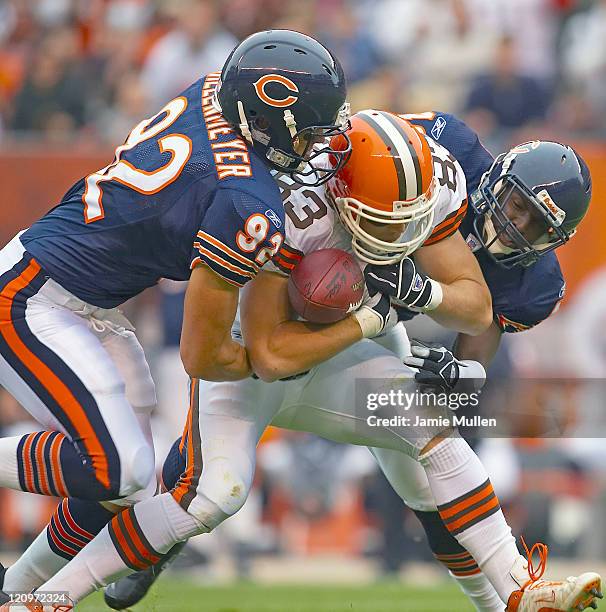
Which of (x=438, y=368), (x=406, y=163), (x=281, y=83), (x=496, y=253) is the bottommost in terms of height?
(x=438, y=368)

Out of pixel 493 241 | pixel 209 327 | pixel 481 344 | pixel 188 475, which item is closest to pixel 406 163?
pixel 493 241

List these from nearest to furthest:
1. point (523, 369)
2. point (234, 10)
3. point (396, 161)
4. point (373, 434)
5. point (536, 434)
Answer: point (396, 161)
point (373, 434)
point (536, 434)
point (523, 369)
point (234, 10)

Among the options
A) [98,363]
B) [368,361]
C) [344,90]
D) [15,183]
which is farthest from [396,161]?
[15,183]

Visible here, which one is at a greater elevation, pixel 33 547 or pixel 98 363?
pixel 98 363

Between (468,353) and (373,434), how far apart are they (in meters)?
0.59

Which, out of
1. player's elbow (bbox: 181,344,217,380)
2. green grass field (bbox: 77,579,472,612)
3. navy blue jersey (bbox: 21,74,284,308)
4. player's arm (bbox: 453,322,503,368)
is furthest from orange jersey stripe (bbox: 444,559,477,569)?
navy blue jersey (bbox: 21,74,284,308)

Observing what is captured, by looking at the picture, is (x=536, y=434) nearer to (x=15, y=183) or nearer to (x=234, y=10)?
(x=15, y=183)

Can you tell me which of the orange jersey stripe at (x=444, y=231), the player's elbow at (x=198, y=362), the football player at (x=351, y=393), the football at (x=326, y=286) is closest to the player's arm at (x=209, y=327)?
the player's elbow at (x=198, y=362)

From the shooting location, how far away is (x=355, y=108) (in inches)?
362

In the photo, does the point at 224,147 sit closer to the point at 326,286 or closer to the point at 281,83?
the point at 281,83

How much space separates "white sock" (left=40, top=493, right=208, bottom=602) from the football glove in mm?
882

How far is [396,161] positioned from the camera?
413 cm

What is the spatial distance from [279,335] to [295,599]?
8.45 ft

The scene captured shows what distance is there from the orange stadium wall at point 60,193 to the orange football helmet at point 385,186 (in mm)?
4227
